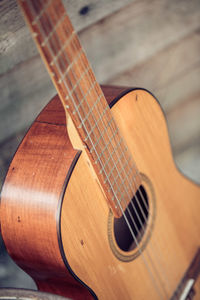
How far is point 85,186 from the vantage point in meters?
0.60

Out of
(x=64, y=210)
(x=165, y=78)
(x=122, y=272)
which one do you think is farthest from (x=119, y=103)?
(x=165, y=78)

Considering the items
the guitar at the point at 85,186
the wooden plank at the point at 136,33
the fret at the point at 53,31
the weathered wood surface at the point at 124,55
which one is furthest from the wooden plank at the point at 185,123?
the fret at the point at 53,31

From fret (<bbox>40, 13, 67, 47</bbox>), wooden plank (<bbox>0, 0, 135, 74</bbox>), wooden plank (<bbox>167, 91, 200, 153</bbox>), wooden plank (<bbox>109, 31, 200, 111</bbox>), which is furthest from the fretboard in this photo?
wooden plank (<bbox>167, 91, 200, 153</bbox>)

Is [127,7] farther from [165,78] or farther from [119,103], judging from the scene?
[119,103]

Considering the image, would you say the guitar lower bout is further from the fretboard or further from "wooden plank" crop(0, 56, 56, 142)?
"wooden plank" crop(0, 56, 56, 142)

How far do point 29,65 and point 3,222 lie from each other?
A: 387mm

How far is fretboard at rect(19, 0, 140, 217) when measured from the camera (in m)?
0.48

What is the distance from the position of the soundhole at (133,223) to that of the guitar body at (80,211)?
0.05 feet

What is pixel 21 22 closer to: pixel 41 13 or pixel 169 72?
pixel 41 13

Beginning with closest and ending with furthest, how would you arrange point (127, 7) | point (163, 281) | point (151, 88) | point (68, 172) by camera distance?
point (68, 172) < point (163, 281) < point (127, 7) < point (151, 88)

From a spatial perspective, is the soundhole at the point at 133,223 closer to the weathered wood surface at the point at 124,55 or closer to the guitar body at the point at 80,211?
the guitar body at the point at 80,211

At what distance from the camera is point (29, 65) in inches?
32.7

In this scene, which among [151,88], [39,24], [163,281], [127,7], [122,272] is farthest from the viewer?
[151,88]

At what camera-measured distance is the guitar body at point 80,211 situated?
22.9 inches
